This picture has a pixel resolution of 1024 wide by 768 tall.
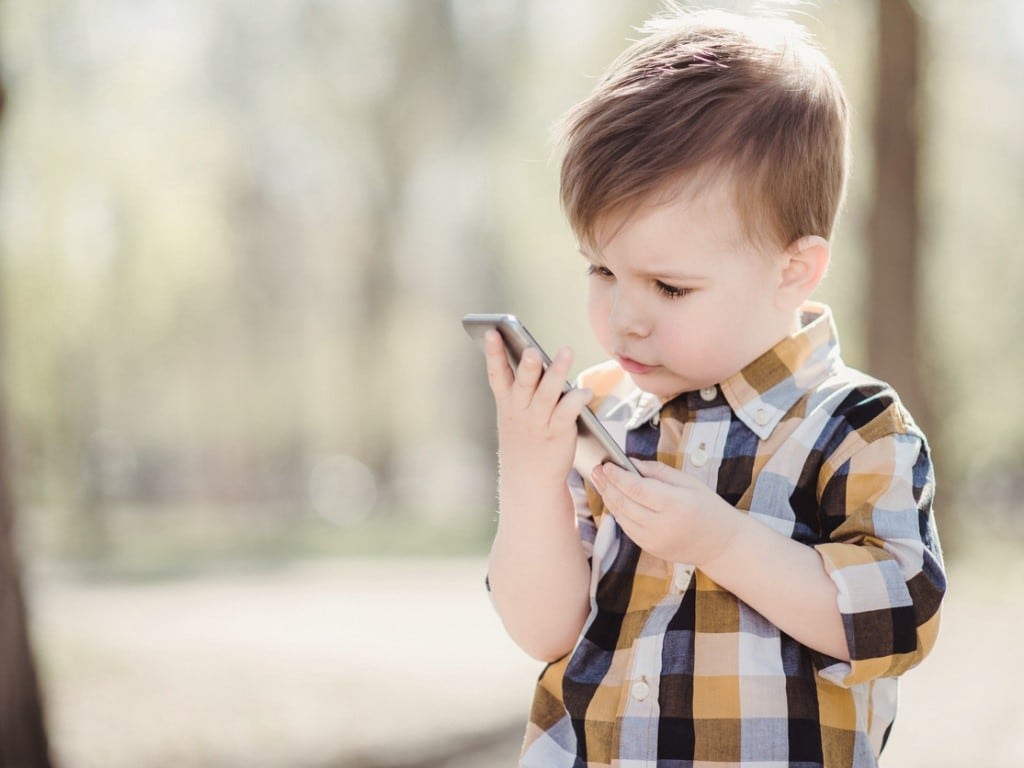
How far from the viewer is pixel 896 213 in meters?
7.50

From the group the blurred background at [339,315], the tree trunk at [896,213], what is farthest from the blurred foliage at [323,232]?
the tree trunk at [896,213]

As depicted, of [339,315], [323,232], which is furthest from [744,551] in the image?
[339,315]

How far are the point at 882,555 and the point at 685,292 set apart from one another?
418mm

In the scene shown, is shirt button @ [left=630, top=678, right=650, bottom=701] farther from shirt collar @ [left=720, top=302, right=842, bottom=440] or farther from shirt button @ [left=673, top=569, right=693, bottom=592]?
shirt collar @ [left=720, top=302, right=842, bottom=440]

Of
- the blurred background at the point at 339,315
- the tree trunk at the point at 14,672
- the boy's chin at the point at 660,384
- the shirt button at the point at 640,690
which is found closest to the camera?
the shirt button at the point at 640,690

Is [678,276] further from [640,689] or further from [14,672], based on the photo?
[14,672]

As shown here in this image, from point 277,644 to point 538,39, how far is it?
1154 centimetres

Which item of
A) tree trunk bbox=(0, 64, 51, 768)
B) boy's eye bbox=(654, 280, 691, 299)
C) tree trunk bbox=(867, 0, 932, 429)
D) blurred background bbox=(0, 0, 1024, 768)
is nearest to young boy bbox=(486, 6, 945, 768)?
boy's eye bbox=(654, 280, 691, 299)

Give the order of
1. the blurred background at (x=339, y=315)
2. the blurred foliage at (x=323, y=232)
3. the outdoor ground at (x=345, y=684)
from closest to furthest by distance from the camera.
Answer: the outdoor ground at (x=345, y=684) → the blurred background at (x=339, y=315) → the blurred foliage at (x=323, y=232)

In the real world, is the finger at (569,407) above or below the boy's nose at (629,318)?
below

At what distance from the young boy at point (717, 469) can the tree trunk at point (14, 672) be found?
3.41 m

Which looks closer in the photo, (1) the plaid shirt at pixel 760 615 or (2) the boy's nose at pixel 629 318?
(1) the plaid shirt at pixel 760 615

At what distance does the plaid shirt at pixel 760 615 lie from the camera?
1388 millimetres

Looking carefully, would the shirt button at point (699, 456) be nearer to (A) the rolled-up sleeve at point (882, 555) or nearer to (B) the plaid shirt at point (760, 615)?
(B) the plaid shirt at point (760, 615)
